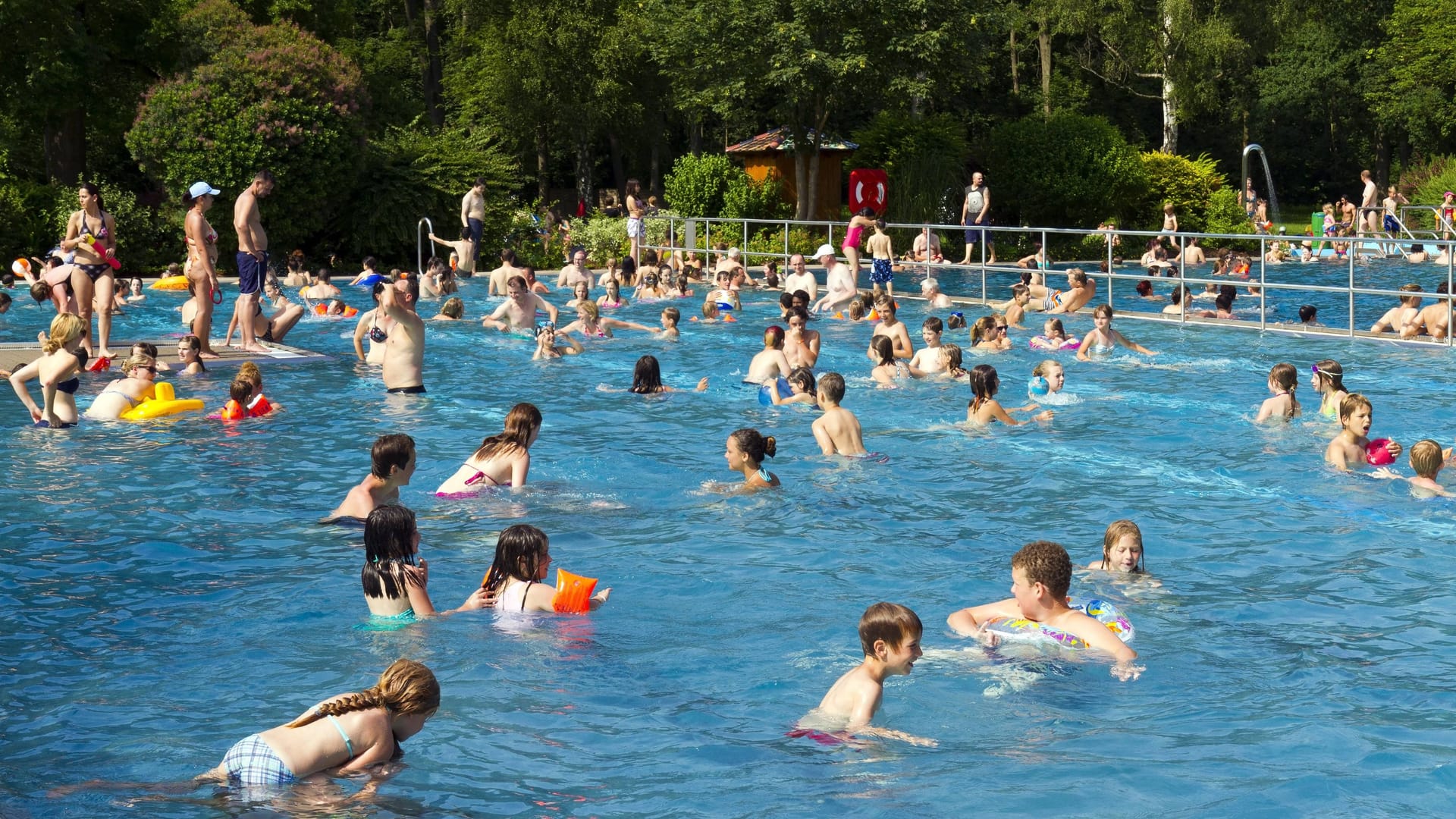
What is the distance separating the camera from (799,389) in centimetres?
1464

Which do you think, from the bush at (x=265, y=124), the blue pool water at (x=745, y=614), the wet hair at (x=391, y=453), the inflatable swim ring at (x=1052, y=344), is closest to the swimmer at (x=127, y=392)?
the blue pool water at (x=745, y=614)

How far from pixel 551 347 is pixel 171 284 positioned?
12.2 metres

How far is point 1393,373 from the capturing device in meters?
16.0

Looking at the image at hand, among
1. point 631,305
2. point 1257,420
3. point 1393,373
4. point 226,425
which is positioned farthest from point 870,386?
point 631,305

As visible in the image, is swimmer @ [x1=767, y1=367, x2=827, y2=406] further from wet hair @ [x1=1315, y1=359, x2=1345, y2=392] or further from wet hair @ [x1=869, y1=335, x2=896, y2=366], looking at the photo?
wet hair @ [x1=1315, y1=359, x2=1345, y2=392]

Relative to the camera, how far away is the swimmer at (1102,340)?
1783 cm

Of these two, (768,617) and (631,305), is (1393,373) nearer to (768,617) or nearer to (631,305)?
(768,617)

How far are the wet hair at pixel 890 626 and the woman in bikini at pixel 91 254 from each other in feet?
37.1

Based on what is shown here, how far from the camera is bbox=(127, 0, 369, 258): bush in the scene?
2894 cm

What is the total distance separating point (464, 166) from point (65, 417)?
20027 millimetres

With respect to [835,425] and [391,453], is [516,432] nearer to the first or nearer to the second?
[391,453]

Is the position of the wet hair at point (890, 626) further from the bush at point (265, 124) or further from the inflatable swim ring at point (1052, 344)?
the bush at point (265, 124)

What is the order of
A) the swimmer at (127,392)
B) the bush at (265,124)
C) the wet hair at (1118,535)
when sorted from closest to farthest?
1. the wet hair at (1118,535)
2. the swimmer at (127,392)
3. the bush at (265,124)

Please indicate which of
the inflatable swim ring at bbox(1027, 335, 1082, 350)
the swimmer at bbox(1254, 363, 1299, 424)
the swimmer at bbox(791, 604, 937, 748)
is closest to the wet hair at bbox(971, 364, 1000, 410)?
the swimmer at bbox(1254, 363, 1299, 424)
